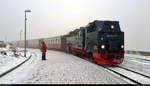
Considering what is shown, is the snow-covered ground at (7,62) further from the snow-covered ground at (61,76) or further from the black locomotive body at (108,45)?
the black locomotive body at (108,45)

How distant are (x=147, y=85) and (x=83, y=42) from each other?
9.11m

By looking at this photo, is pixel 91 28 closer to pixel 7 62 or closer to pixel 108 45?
pixel 108 45

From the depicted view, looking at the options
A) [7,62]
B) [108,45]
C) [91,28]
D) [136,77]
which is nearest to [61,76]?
[136,77]

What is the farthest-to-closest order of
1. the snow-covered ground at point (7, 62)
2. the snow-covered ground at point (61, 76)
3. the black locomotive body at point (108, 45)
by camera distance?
the black locomotive body at point (108, 45) < the snow-covered ground at point (7, 62) < the snow-covered ground at point (61, 76)

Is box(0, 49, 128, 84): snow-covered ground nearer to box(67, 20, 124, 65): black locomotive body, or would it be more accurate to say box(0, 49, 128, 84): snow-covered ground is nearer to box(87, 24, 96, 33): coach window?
box(67, 20, 124, 65): black locomotive body

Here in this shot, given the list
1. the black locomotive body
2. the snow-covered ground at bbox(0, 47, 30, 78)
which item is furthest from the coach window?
the snow-covered ground at bbox(0, 47, 30, 78)

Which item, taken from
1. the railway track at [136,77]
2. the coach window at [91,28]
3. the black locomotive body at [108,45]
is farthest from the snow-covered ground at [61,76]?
the coach window at [91,28]

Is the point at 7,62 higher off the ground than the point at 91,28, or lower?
lower

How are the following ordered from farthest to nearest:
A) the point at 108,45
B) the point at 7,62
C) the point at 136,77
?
the point at 7,62 → the point at 108,45 → the point at 136,77

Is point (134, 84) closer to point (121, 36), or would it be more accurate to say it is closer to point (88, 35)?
point (121, 36)

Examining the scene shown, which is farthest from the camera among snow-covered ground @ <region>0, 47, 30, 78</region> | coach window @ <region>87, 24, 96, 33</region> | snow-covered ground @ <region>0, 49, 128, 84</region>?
coach window @ <region>87, 24, 96, 33</region>

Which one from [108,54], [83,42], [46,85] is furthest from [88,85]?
[83,42]

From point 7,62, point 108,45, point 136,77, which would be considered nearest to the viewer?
point 136,77

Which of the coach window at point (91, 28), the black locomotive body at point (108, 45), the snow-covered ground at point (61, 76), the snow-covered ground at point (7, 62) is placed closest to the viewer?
the snow-covered ground at point (61, 76)
